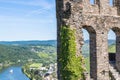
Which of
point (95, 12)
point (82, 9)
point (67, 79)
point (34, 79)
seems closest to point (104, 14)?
point (95, 12)

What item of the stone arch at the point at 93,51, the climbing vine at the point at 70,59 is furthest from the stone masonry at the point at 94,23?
the climbing vine at the point at 70,59

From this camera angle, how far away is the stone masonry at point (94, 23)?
17.8 m

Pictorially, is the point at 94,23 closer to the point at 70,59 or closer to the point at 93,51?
the point at 93,51

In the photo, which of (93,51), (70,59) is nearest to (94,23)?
(93,51)

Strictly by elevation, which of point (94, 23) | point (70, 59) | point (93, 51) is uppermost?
point (94, 23)

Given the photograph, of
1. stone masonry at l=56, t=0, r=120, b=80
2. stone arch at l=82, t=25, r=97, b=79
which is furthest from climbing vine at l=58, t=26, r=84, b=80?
stone arch at l=82, t=25, r=97, b=79

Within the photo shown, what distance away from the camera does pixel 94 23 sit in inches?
738

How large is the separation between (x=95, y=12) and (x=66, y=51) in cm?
314

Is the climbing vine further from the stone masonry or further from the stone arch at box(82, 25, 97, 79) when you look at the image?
the stone arch at box(82, 25, 97, 79)

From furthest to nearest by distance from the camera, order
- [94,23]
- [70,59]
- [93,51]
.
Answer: [93,51], [94,23], [70,59]

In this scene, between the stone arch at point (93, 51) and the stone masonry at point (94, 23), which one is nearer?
the stone masonry at point (94, 23)

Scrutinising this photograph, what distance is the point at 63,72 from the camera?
17.7 meters

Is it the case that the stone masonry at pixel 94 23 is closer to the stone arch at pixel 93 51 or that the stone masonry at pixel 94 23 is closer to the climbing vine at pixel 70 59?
the stone arch at pixel 93 51

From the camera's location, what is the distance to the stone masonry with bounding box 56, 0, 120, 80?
58.5ft
